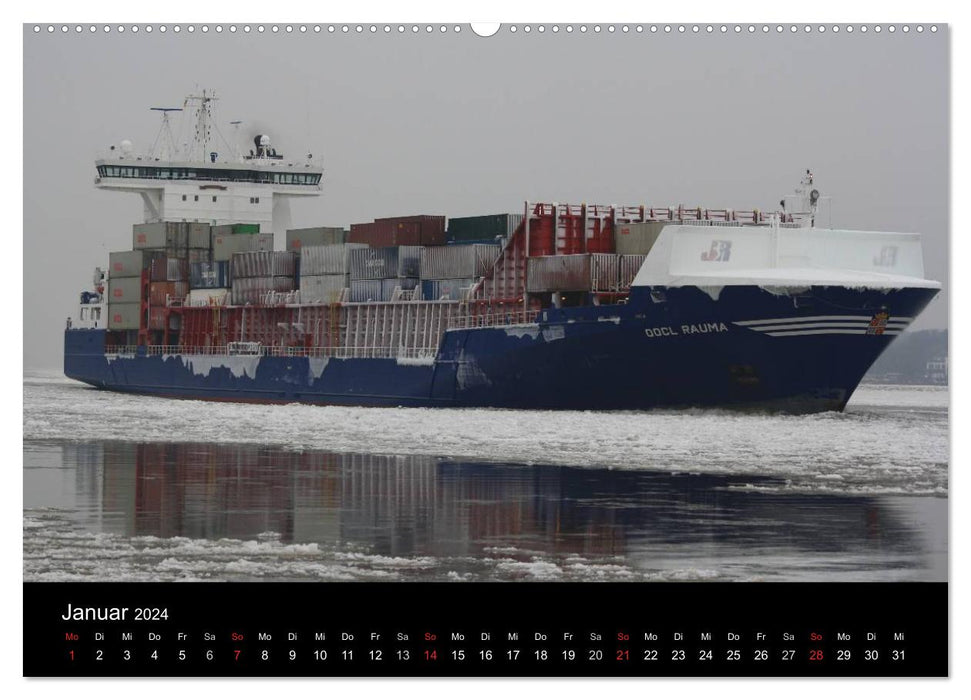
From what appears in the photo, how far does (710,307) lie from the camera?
1519 inches

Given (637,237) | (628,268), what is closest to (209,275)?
(637,237)

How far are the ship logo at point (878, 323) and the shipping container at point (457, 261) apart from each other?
41.0 ft

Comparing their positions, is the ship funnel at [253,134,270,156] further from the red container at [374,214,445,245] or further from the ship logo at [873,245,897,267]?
the ship logo at [873,245,897,267]

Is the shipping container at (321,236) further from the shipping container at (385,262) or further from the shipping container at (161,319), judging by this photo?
the shipping container at (161,319)

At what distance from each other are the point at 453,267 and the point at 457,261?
0.79ft

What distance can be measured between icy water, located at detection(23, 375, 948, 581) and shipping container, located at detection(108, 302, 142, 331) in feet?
80.9

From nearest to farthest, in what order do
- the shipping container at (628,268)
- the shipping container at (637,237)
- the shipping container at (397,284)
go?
the shipping container at (628,268)
the shipping container at (637,237)
the shipping container at (397,284)

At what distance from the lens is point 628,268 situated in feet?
139

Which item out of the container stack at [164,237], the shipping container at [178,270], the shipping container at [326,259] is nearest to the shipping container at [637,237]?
the shipping container at [326,259]

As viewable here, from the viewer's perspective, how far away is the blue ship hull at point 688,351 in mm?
38031

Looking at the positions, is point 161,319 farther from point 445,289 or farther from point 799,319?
point 799,319

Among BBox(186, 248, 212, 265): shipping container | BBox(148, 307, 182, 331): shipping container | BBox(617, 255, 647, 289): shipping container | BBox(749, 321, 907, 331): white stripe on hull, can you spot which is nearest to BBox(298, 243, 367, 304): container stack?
BBox(186, 248, 212, 265): shipping container
